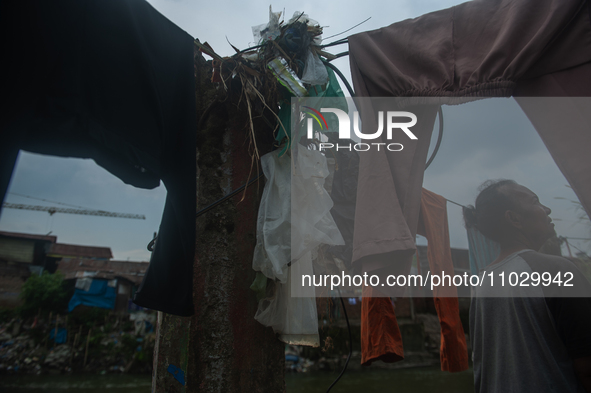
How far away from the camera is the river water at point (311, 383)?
45.5 ft

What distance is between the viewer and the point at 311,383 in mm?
A: 14711

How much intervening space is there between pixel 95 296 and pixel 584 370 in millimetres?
17712

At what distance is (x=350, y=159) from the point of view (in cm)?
218

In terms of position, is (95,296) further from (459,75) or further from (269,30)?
(459,75)

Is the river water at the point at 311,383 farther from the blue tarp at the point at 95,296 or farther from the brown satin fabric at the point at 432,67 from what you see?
the brown satin fabric at the point at 432,67

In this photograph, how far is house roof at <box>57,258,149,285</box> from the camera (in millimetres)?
15016

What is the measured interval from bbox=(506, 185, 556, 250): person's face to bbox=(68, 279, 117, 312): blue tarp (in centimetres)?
1723

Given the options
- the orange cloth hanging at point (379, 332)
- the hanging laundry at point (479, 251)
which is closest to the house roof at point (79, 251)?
the orange cloth hanging at point (379, 332)

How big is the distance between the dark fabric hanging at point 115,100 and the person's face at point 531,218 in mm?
1384

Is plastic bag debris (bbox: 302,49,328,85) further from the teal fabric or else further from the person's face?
the person's face

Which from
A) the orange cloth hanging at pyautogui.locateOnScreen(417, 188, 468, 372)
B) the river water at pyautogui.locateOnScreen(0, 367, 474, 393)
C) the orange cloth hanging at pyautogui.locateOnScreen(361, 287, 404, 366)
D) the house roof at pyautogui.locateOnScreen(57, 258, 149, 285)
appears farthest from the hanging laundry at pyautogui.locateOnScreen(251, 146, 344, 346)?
the house roof at pyautogui.locateOnScreen(57, 258, 149, 285)

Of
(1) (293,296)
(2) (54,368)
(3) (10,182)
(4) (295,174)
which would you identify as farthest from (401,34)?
(2) (54,368)

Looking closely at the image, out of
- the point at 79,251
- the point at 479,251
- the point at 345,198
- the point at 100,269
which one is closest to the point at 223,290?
the point at 345,198

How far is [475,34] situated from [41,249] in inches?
806
